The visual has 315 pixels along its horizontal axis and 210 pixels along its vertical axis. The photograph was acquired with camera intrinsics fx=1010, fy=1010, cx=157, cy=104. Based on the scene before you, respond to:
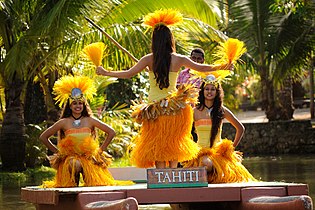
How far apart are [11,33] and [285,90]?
1088cm

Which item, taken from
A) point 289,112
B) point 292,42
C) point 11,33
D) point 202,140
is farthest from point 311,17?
point 202,140

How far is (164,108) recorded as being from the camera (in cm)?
803

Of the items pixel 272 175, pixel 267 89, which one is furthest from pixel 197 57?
pixel 267 89

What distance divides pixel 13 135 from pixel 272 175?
487 cm

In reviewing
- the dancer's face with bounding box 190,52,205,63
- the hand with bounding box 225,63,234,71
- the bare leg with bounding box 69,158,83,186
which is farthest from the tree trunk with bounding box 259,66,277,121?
the hand with bounding box 225,63,234,71

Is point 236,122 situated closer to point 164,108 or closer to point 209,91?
point 209,91

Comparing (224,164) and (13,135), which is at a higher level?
(13,135)

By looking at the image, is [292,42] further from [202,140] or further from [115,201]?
[115,201]

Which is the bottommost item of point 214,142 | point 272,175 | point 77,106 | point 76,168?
point 272,175

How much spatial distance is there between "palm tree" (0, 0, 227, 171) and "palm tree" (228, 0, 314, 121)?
745 centimetres

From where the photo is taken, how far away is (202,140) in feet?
29.3

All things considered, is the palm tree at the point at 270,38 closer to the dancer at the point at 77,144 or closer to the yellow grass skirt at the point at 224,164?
the dancer at the point at 77,144

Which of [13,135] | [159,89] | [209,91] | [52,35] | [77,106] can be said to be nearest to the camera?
[159,89]

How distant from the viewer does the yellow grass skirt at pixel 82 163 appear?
347 inches
